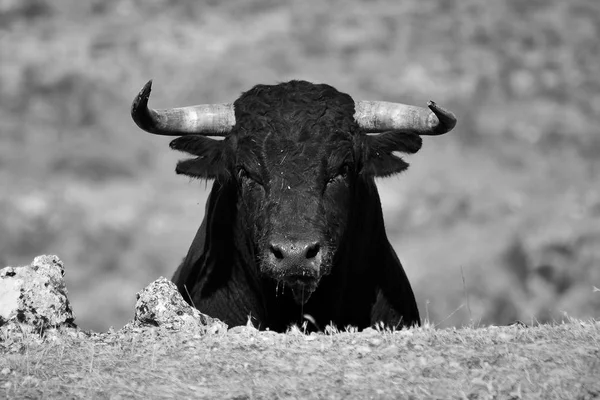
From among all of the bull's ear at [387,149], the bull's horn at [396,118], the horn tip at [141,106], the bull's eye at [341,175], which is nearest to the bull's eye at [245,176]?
the bull's eye at [341,175]

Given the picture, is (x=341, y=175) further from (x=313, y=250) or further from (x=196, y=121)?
(x=196, y=121)

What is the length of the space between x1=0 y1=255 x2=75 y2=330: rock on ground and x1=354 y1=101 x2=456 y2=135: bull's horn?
2993 mm

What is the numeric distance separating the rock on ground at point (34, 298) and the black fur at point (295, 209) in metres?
1.44

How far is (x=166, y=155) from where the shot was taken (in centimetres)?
10025

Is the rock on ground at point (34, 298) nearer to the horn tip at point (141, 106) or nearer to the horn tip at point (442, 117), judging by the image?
the horn tip at point (141, 106)

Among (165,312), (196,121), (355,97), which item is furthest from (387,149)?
(355,97)

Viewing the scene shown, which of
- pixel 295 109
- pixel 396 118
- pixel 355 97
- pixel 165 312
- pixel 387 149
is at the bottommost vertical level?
pixel 165 312

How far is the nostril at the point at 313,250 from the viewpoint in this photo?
9082 mm

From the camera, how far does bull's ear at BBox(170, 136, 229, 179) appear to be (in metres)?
10.4

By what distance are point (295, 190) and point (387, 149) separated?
1205 mm

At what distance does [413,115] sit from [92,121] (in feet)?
334

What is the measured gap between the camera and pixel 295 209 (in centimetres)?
940

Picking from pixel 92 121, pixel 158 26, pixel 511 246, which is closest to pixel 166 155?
pixel 92 121

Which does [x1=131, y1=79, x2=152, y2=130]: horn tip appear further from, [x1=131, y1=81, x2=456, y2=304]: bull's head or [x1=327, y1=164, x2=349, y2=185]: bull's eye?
[x1=327, y1=164, x2=349, y2=185]: bull's eye
